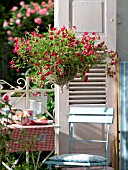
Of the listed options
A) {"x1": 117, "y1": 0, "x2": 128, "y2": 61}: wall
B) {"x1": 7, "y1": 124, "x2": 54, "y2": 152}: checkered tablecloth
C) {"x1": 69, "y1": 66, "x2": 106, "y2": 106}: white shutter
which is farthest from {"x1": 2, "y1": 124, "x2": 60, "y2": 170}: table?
{"x1": 117, "y1": 0, "x2": 128, "y2": 61}: wall

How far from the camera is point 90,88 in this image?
8133 millimetres

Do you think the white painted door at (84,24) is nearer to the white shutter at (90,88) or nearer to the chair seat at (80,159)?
the white shutter at (90,88)

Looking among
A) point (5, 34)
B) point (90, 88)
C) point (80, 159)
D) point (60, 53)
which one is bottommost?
point (80, 159)

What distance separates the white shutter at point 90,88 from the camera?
8.10 metres

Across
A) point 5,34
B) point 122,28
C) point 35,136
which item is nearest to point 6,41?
point 5,34

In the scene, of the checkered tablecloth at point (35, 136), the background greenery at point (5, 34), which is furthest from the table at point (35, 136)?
the background greenery at point (5, 34)

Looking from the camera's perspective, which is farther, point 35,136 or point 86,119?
point 86,119

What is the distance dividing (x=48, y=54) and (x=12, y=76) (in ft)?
16.5

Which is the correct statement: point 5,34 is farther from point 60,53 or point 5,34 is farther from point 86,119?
point 60,53

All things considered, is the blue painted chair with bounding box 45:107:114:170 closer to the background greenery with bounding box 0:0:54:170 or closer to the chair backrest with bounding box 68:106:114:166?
the chair backrest with bounding box 68:106:114:166

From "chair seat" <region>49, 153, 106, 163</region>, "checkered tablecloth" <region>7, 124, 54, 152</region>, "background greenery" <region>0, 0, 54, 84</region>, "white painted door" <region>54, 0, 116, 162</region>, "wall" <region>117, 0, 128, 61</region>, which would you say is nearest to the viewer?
"chair seat" <region>49, 153, 106, 163</region>

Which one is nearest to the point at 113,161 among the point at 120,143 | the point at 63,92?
the point at 120,143

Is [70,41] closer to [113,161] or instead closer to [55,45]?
[55,45]

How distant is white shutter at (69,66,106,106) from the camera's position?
810cm
